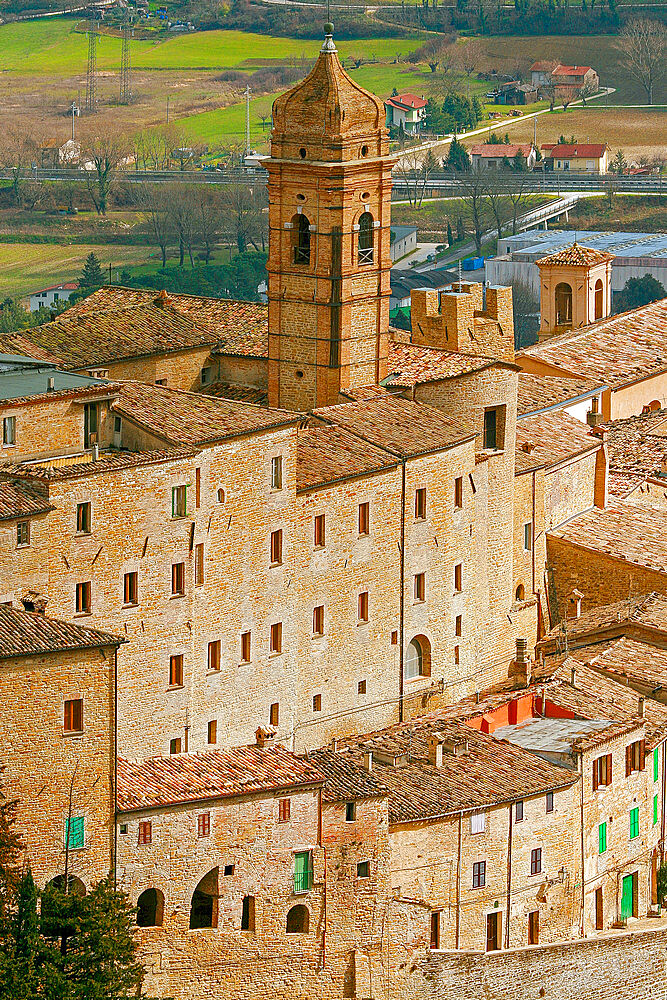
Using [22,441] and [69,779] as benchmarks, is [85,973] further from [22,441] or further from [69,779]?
[22,441]

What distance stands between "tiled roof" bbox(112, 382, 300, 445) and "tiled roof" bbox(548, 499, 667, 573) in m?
12.0

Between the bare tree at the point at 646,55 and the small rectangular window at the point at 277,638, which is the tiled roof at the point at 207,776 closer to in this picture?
the small rectangular window at the point at 277,638

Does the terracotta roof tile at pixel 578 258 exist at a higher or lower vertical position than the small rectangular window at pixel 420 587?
higher

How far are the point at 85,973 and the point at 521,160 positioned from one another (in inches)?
4508

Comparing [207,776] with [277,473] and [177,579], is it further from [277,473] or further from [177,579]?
[277,473]

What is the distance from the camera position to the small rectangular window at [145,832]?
135ft

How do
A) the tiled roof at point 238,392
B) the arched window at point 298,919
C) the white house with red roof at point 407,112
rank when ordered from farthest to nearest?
1. the white house with red roof at point 407,112
2. the tiled roof at point 238,392
3. the arched window at point 298,919

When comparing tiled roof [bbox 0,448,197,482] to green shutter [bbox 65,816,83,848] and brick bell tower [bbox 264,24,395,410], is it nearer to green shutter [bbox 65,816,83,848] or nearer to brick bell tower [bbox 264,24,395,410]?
green shutter [bbox 65,816,83,848]

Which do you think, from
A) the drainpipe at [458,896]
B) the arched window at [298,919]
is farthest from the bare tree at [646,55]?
the arched window at [298,919]

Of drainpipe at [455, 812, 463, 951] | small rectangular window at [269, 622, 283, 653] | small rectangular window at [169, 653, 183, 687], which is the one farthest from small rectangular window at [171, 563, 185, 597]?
drainpipe at [455, 812, 463, 951]

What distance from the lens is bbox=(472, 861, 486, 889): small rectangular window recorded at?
45.6m

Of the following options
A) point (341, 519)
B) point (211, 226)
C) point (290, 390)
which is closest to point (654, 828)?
point (341, 519)

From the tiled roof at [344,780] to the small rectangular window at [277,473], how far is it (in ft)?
16.3

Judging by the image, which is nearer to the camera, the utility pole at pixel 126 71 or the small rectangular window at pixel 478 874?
the small rectangular window at pixel 478 874
